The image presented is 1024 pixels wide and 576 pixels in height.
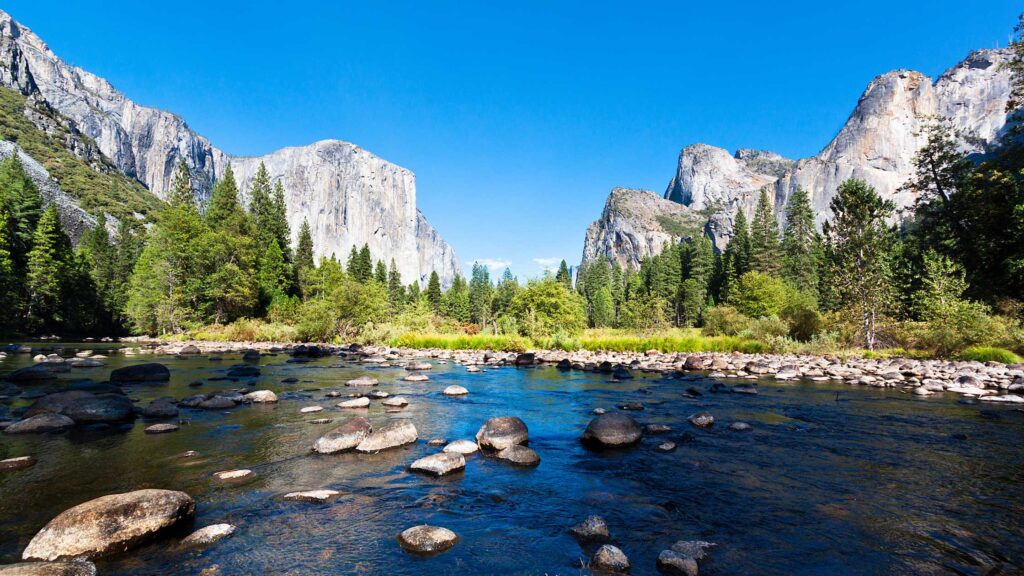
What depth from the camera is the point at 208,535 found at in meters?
4.68

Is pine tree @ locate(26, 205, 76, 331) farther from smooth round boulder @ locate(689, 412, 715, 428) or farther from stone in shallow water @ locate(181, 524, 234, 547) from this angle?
smooth round boulder @ locate(689, 412, 715, 428)

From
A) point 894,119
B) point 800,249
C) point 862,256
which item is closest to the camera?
point 862,256

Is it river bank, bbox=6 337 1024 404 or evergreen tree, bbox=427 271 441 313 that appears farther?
evergreen tree, bbox=427 271 441 313

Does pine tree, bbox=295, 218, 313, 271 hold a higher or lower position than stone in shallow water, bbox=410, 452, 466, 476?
higher

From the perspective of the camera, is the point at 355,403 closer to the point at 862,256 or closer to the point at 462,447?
the point at 462,447

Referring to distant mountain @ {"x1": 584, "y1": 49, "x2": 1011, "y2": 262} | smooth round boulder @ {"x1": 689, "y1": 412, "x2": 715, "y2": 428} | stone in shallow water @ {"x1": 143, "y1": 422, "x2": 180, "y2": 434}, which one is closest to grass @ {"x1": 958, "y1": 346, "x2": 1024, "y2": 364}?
smooth round boulder @ {"x1": 689, "y1": 412, "x2": 715, "y2": 428}

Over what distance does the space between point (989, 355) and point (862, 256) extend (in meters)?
8.10

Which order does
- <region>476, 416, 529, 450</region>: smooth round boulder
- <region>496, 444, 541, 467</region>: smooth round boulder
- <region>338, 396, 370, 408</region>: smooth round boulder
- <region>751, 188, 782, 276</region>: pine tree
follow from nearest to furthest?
1. <region>496, 444, 541, 467</region>: smooth round boulder
2. <region>476, 416, 529, 450</region>: smooth round boulder
3. <region>338, 396, 370, 408</region>: smooth round boulder
4. <region>751, 188, 782, 276</region>: pine tree

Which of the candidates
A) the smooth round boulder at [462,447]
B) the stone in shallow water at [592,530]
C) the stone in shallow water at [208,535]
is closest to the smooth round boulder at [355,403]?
the smooth round boulder at [462,447]

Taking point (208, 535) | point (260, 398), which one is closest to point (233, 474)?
point (208, 535)

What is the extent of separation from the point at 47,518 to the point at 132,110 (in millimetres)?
268591

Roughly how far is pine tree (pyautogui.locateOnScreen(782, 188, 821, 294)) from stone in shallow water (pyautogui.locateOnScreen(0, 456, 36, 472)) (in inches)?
2872

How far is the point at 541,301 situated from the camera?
37969 millimetres

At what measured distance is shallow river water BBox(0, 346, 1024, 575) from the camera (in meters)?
4.48
